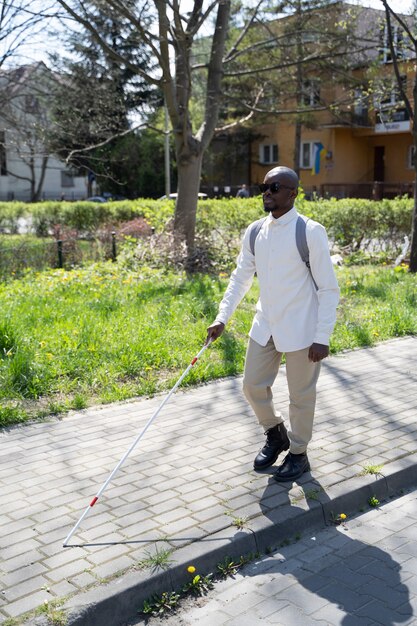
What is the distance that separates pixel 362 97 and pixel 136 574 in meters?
14.4

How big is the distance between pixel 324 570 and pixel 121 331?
4.68 meters

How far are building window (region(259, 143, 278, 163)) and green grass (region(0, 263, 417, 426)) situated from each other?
128ft

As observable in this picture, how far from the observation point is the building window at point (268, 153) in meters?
50.1

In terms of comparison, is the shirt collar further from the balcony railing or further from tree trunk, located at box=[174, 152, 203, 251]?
the balcony railing

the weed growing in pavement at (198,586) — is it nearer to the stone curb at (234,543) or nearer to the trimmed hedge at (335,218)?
the stone curb at (234,543)

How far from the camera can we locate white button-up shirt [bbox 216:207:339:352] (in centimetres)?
445

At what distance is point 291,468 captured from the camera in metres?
4.84

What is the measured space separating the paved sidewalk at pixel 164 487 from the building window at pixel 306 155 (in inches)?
1662

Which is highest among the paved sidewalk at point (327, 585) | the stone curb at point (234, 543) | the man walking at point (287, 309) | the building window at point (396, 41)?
the building window at point (396, 41)

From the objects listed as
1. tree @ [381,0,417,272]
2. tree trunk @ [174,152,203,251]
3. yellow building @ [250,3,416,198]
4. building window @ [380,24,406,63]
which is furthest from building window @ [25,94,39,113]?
yellow building @ [250,3,416,198]

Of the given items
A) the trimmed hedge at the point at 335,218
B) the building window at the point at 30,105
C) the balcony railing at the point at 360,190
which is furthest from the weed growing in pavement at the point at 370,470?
the balcony railing at the point at 360,190

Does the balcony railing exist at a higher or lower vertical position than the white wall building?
lower

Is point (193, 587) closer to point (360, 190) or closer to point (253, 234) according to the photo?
point (253, 234)

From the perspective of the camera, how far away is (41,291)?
10.4 m
